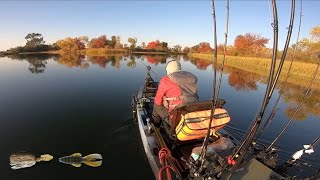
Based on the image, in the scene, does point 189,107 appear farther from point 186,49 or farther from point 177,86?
point 186,49

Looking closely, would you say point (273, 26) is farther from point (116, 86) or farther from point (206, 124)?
point (116, 86)

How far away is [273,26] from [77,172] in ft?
20.4

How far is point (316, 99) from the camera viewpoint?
16.8 meters

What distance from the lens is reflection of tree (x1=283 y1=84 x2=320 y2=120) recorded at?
12.7 meters

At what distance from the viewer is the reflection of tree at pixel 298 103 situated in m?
12.7

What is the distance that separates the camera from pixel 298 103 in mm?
15164

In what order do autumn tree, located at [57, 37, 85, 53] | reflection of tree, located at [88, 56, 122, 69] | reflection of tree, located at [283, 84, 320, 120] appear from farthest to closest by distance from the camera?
autumn tree, located at [57, 37, 85, 53] < reflection of tree, located at [88, 56, 122, 69] < reflection of tree, located at [283, 84, 320, 120]

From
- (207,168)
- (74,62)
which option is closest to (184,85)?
(207,168)

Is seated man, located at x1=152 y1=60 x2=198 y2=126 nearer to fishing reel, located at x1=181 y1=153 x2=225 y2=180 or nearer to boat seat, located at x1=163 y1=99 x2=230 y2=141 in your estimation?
boat seat, located at x1=163 y1=99 x2=230 y2=141

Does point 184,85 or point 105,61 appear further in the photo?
point 105,61

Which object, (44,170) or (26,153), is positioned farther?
(26,153)

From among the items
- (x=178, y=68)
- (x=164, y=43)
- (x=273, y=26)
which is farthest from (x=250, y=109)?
(x=164, y=43)

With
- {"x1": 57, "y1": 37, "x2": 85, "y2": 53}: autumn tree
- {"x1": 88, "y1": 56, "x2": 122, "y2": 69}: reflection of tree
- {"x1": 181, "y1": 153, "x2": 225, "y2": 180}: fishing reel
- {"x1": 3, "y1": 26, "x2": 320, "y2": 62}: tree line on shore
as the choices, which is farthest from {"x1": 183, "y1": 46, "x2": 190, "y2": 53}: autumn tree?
{"x1": 181, "y1": 153, "x2": 225, "y2": 180}: fishing reel

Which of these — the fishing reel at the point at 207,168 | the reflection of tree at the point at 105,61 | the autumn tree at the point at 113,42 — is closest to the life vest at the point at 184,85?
the fishing reel at the point at 207,168
